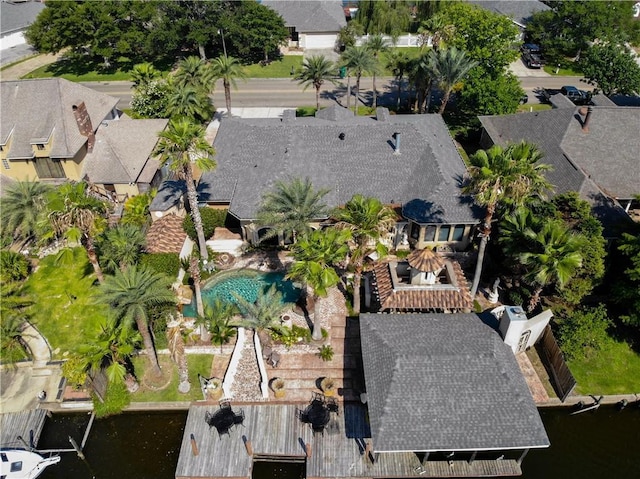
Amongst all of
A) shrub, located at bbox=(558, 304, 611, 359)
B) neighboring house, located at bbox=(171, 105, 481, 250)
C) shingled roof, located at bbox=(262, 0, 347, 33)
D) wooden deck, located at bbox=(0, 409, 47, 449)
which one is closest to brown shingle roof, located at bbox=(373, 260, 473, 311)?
shrub, located at bbox=(558, 304, 611, 359)

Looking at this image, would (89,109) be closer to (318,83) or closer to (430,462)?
(318,83)

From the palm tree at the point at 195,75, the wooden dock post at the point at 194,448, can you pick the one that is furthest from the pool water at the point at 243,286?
the palm tree at the point at 195,75

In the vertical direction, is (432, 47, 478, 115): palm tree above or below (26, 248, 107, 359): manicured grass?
above

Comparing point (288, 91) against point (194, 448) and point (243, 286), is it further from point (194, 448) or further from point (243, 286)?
point (194, 448)

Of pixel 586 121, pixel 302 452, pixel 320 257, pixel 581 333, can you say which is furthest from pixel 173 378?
pixel 586 121

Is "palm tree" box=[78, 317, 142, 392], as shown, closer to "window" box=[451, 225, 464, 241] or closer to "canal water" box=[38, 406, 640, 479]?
"canal water" box=[38, 406, 640, 479]

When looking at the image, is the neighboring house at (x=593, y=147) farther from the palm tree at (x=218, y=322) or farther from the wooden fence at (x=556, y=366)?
the palm tree at (x=218, y=322)

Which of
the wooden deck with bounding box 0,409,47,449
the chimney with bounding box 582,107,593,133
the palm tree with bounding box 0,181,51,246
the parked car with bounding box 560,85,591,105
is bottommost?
the wooden deck with bounding box 0,409,47,449

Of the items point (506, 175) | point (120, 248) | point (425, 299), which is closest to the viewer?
point (506, 175)
